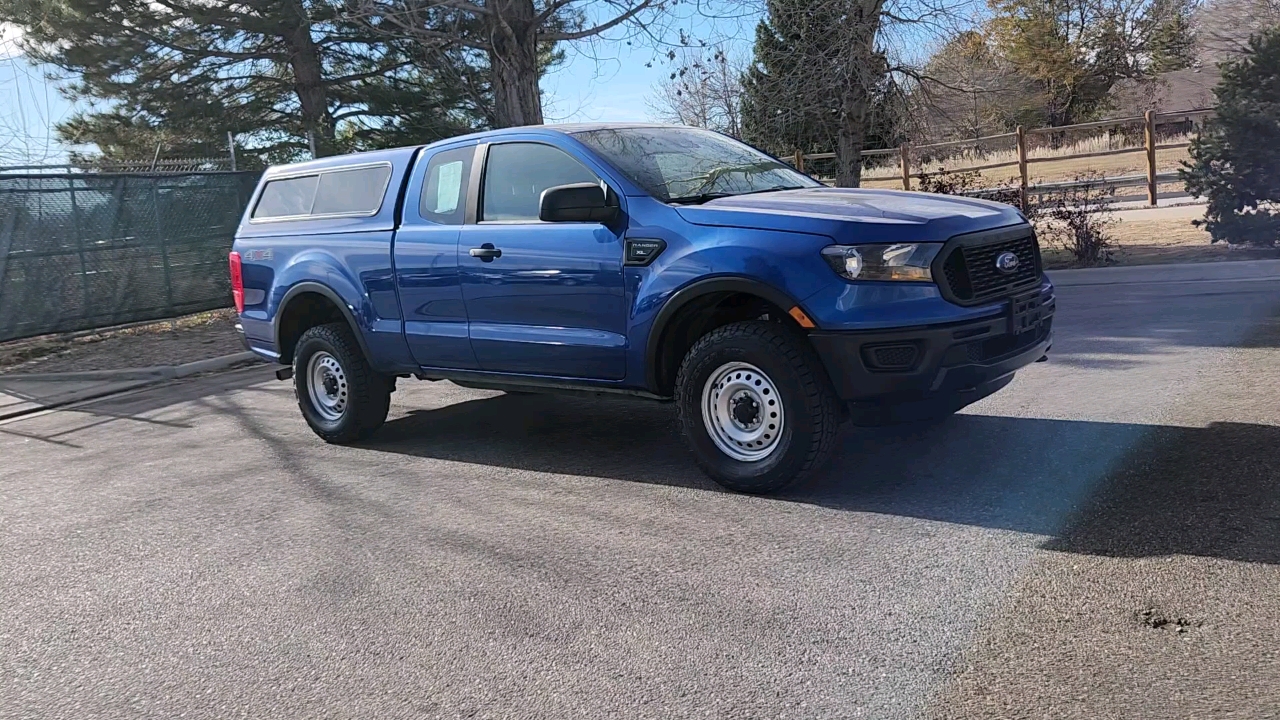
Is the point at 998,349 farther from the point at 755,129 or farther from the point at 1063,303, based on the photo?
the point at 755,129

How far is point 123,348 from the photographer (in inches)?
517

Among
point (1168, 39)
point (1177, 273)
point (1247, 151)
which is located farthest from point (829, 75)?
point (1168, 39)

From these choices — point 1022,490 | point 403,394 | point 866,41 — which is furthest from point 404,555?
point 866,41

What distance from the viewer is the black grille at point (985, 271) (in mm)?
5062

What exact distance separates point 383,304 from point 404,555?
233cm

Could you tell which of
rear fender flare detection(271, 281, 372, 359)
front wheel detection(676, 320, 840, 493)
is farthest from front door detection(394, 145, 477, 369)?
front wheel detection(676, 320, 840, 493)

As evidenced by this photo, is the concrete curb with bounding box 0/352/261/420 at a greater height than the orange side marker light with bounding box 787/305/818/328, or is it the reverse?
the orange side marker light with bounding box 787/305/818/328

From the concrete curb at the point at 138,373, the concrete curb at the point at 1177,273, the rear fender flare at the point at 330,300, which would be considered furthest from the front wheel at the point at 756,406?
the concrete curb at the point at 1177,273

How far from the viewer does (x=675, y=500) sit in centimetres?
551

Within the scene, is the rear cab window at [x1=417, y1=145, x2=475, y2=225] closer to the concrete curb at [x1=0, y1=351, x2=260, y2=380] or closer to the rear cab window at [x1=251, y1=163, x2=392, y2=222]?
the rear cab window at [x1=251, y1=163, x2=392, y2=222]

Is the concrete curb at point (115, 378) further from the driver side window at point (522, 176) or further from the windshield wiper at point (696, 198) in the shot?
the windshield wiper at point (696, 198)

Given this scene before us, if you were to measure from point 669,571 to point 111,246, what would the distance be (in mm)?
12059

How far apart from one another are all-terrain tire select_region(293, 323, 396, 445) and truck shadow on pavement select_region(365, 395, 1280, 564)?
0.68ft

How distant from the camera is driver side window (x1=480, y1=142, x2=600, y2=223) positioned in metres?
6.16
